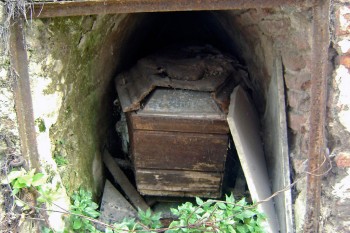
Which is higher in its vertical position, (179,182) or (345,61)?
(345,61)

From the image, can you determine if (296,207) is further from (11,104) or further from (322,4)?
(11,104)

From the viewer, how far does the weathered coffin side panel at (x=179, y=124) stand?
2.76m

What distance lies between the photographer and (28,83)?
2.15 m

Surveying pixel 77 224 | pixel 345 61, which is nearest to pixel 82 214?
pixel 77 224

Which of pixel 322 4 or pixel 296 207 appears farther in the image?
pixel 296 207

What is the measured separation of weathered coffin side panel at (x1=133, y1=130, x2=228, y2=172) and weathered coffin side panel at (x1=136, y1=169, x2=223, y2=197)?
0.05 metres

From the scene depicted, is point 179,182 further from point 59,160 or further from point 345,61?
point 345,61

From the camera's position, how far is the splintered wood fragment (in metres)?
3.16

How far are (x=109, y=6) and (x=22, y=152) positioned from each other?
88 centimetres

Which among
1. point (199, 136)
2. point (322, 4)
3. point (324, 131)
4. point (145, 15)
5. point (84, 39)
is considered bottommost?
point (324, 131)

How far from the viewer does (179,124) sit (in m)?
2.79

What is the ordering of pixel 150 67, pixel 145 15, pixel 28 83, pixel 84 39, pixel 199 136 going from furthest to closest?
pixel 145 15, pixel 150 67, pixel 199 136, pixel 84 39, pixel 28 83

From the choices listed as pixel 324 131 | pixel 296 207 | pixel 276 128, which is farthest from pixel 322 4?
pixel 296 207

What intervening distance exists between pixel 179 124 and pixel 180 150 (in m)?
0.21
